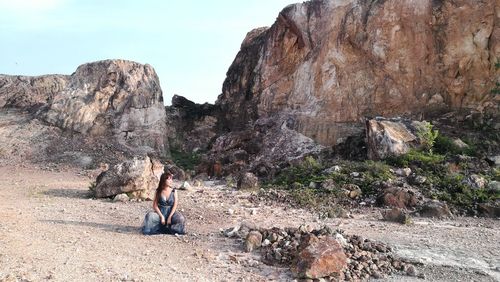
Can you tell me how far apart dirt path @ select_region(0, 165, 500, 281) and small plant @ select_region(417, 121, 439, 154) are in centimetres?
449

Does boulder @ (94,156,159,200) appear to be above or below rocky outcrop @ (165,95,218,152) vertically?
below

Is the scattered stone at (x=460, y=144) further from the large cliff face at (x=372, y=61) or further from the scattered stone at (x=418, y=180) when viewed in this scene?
the scattered stone at (x=418, y=180)

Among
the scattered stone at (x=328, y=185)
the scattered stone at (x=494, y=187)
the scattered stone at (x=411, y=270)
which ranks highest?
the scattered stone at (x=494, y=187)

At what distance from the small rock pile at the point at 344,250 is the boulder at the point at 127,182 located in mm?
4254

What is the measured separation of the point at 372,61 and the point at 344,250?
12492 mm

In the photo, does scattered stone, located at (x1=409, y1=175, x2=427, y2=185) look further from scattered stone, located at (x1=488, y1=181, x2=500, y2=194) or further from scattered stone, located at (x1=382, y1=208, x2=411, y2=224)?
scattered stone, located at (x1=382, y1=208, x2=411, y2=224)

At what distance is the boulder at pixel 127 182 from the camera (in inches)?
399

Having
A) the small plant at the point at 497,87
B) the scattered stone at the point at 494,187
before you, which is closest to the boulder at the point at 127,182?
the scattered stone at the point at 494,187

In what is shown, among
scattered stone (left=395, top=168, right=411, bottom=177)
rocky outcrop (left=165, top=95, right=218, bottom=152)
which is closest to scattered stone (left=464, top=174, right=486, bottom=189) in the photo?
scattered stone (left=395, top=168, right=411, bottom=177)

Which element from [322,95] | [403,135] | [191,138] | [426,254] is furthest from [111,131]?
[426,254]

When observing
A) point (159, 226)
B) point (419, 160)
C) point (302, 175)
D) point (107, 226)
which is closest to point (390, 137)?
point (419, 160)

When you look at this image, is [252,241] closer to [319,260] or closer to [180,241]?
[180,241]

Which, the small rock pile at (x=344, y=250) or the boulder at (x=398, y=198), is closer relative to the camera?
the small rock pile at (x=344, y=250)

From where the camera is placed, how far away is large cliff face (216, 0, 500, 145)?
15.3m
